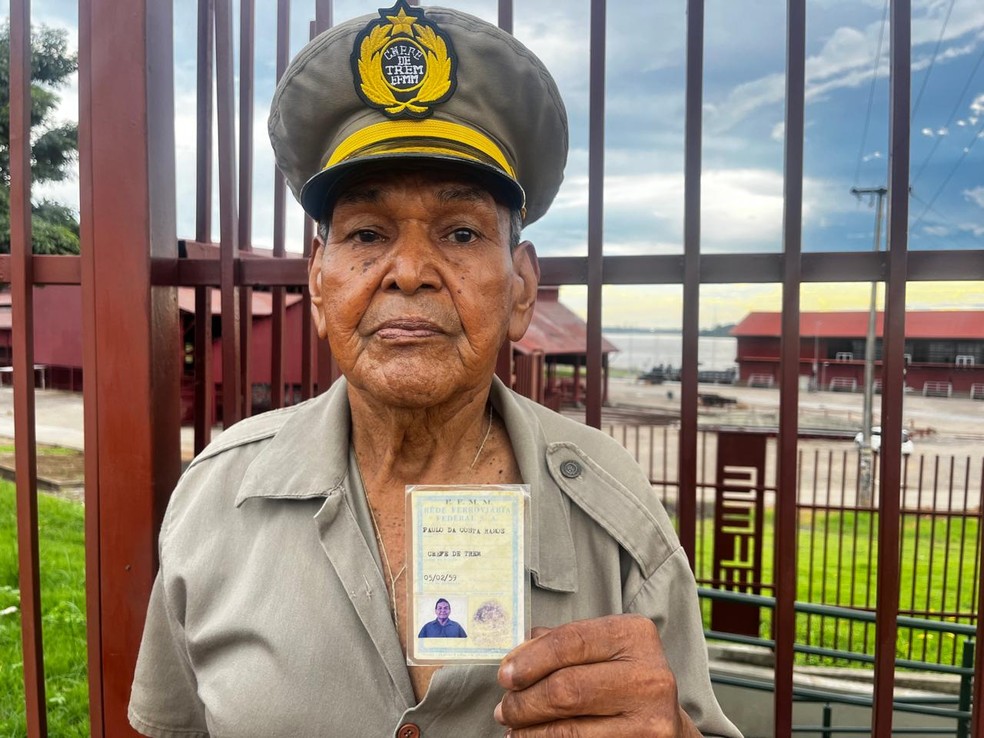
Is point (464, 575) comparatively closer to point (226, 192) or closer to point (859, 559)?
point (226, 192)

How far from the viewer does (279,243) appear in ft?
8.48

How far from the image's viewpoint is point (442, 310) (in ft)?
4.40

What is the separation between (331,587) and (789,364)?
1317 millimetres

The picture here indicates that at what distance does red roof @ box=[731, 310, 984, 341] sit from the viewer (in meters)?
33.1

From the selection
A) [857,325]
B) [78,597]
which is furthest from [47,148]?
[857,325]

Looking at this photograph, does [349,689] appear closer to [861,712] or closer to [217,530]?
[217,530]

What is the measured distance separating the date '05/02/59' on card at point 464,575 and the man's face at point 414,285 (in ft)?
0.90

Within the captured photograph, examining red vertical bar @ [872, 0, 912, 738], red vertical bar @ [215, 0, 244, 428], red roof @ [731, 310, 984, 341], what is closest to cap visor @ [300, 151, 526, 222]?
red vertical bar @ [215, 0, 244, 428]

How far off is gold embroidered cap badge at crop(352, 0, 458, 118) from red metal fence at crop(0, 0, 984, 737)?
554mm

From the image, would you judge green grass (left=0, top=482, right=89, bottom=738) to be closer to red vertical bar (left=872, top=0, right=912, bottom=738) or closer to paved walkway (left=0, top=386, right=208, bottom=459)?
red vertical bar (left=872, top=0, right=912, bottom=738)

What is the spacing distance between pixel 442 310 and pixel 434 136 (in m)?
0.37

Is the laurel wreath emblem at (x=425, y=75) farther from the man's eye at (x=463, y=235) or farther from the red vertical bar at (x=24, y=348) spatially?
the red vertical bar at (x=24, y=348)

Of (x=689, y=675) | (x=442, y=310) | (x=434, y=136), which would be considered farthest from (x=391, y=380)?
(x=689, y=675)

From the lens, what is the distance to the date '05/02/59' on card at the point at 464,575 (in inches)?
46.3
